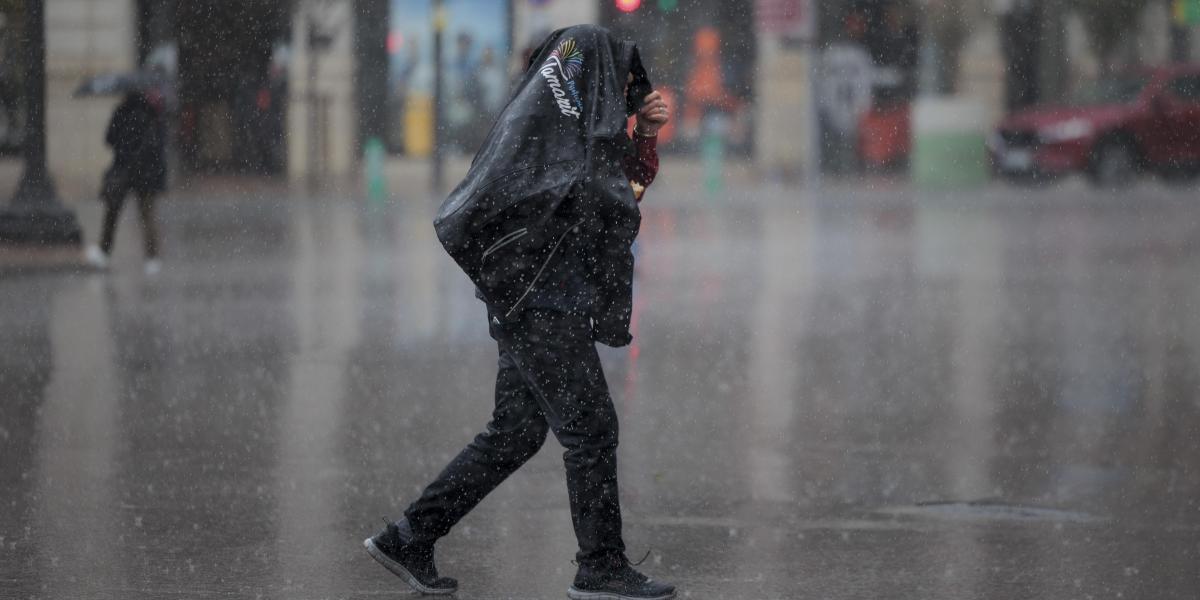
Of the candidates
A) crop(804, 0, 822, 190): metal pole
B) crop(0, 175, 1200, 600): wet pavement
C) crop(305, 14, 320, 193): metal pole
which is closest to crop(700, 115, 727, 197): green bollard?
crop(804, 0, 822, 190): metal pole

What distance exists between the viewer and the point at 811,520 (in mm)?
6531

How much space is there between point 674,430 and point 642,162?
10.2 ft

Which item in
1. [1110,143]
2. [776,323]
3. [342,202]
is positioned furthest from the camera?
[1110,143]

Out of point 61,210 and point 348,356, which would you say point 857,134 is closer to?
point 61,210

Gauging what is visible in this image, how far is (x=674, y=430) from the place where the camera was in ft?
27.4

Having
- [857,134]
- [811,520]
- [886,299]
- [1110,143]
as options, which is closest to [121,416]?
[811,520]

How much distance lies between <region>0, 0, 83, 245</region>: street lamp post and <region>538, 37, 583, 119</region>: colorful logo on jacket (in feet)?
41.3

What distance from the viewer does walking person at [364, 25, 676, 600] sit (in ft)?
16.7

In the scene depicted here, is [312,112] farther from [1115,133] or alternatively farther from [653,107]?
[653,107]

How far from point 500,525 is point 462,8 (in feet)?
97.7

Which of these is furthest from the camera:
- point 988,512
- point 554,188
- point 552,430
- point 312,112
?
point 312,112

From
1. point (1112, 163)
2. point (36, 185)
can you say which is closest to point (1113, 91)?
point (1112, 163)

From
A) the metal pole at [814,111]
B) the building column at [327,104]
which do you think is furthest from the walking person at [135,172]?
the metal pole at [814,111]

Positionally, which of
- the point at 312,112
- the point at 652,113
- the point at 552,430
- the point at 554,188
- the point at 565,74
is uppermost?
the point at 565,74
